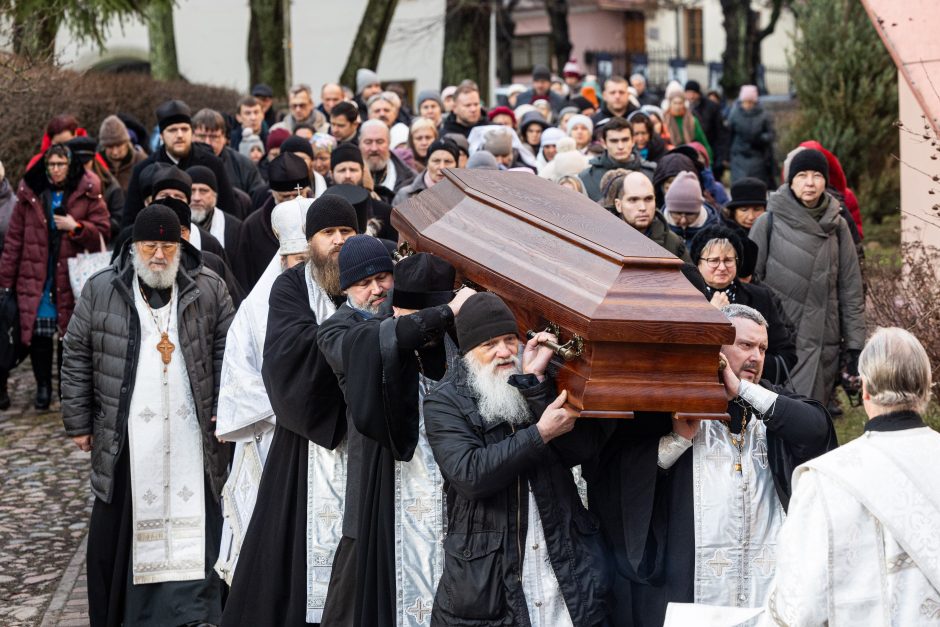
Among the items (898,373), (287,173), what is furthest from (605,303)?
(287,173)

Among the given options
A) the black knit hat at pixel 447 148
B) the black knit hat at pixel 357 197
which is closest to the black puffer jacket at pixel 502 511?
the black knit hat at pixel 357 197

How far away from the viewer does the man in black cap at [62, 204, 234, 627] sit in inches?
255

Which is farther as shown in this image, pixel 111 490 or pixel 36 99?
pixel 36 99

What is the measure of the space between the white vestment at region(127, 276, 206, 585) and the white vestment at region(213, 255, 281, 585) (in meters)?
0.45

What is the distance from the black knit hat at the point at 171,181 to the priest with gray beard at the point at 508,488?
13.3 ft

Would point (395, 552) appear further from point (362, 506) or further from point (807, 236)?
point (807, 236)

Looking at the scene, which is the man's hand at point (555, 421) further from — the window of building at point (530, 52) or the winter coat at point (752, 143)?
the window of building at point (530, 52)

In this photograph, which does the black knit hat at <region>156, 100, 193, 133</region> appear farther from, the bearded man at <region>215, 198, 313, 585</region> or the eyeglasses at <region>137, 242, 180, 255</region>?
the bearded man at <region>215, 198, 313, 585</region>

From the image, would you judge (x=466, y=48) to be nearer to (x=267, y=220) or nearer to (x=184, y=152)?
(x=184, y=152)

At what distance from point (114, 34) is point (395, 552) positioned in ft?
97.5

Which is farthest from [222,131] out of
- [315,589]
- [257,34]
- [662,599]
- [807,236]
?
[257,34]

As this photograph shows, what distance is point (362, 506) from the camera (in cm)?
496

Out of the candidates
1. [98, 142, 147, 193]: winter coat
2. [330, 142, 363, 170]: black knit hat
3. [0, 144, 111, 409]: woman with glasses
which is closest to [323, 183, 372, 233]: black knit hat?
[330, 142, 363, 170]: black knit hat

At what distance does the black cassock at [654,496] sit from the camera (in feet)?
14.9
